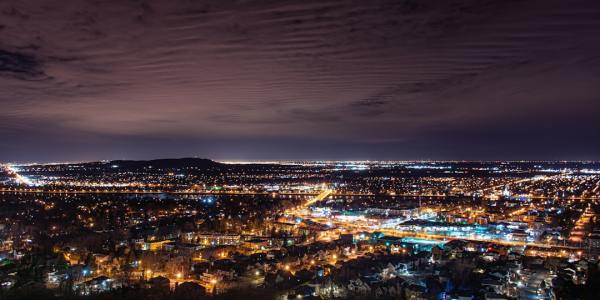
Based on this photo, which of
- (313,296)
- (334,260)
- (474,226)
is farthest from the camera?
(474,226)

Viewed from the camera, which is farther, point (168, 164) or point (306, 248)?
point (168, 164)

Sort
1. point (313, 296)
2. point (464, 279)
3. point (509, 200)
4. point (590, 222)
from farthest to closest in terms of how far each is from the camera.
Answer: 1. point (509, 200)
2. point (590, 222)
3. point (464, 279)
4. point (313, 296)

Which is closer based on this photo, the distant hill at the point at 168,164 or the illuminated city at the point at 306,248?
the illuminated city at the point at 306,248

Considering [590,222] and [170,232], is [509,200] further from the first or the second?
[170,232]

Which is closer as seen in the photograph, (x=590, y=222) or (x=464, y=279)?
(x=464, y=279)

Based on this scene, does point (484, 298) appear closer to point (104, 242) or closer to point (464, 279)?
point (464, 279)

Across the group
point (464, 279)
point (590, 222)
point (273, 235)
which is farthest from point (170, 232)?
point (590, 222)

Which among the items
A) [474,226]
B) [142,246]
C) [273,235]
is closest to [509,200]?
[474,226]

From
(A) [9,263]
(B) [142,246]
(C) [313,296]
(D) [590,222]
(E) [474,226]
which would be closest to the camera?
(C) [313,296]

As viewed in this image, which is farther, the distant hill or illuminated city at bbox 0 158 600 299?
the distant hill
